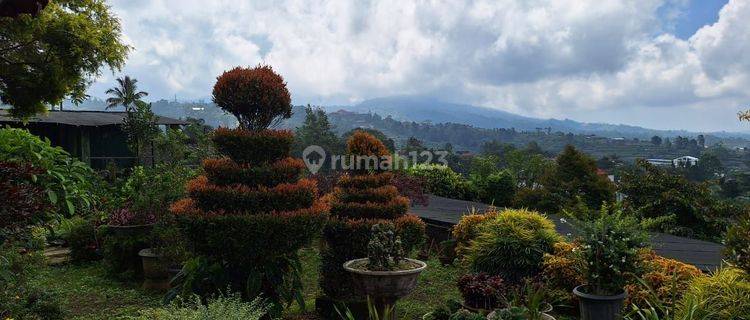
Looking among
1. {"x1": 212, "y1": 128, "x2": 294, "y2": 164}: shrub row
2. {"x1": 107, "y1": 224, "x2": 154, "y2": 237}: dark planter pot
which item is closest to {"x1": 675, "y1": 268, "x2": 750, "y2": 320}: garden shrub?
{"x1": 212, "y1": 128, "x2": 294, "y2": 164}: shrub row

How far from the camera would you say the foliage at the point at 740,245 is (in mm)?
5184

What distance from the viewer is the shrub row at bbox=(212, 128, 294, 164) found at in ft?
22.3

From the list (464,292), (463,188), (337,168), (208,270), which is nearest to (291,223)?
(208,270)

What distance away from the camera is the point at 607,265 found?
591 centimetres

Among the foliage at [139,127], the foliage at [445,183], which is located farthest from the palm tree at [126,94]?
the foliage at [445,183]

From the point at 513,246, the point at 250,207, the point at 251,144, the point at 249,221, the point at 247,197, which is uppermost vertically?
the point at 251,144

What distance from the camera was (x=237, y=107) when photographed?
6.91m

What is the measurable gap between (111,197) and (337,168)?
5.02 m

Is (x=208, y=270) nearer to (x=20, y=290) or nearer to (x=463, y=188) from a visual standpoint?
(x=20, y=290)

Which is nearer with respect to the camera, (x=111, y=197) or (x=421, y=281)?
(x=421, y=281)

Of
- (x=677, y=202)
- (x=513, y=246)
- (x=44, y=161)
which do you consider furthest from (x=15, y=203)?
(x=677, y=202)

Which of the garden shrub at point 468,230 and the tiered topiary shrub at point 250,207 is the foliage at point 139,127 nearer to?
the garden shrub at point 468,230

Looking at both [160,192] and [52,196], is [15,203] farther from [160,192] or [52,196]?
[160,192]

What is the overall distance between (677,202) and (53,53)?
1472cm
